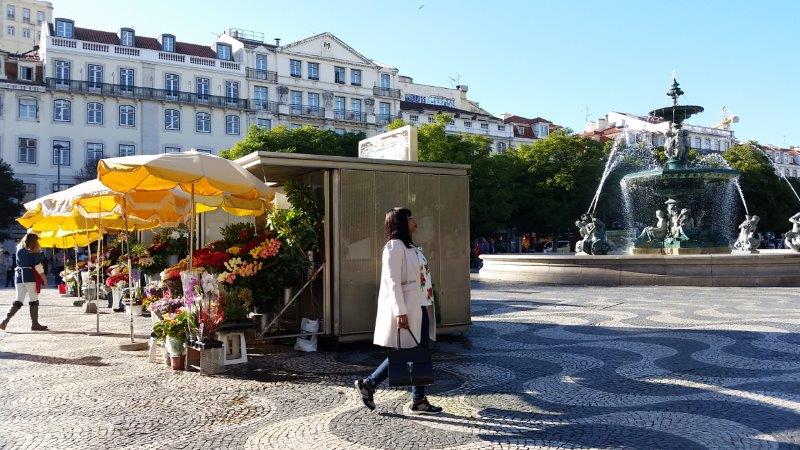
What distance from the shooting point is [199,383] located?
7168 millimetres

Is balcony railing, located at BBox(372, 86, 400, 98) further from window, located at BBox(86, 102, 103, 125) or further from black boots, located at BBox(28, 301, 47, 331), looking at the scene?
black boots, located at BBox(28, 301, 47, 331)

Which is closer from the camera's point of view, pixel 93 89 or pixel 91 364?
pixel 91 364

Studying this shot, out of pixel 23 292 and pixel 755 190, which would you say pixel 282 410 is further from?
pixel 755 190

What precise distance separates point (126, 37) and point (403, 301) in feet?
192

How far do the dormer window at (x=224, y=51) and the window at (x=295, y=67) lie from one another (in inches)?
225

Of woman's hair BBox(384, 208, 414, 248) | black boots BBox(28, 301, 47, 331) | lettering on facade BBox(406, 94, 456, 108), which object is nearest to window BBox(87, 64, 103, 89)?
lettering on facade BBox(406, 94, 456, 108)

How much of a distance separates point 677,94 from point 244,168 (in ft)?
63.4

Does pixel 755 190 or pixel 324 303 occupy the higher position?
pixel 755 190

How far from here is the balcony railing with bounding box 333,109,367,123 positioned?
64.1 metres

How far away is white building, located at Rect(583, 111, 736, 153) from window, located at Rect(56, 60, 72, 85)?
5430 cm

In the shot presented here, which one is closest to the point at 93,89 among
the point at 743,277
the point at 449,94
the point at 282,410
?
the point at 449,94

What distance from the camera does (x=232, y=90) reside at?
59.6 m

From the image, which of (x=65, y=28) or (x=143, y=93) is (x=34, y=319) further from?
(x=65, y=28)

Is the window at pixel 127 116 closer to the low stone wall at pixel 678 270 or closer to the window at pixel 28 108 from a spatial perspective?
the window at pixel 28 108
